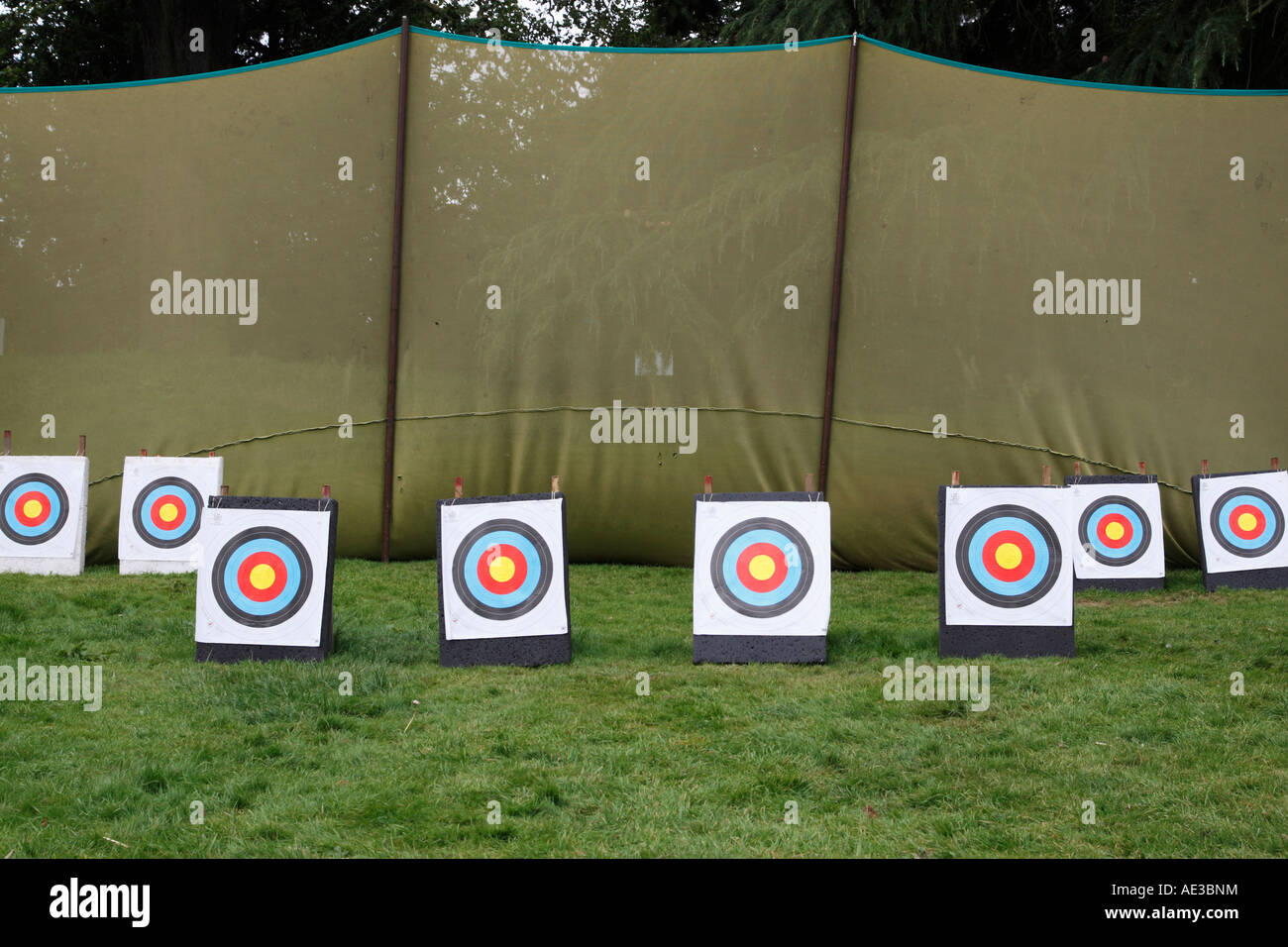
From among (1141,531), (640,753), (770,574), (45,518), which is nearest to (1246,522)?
(1141,531)

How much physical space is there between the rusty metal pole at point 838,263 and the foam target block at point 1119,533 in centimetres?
125

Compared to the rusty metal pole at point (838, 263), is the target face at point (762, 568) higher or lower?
lower

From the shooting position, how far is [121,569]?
560 centimetres

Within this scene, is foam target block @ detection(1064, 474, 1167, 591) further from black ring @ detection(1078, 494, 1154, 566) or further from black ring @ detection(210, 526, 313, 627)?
black ring @ detection(210, 526, 313, 627)

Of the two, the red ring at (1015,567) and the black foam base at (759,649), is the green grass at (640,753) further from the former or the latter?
the red ring at (1015,567)

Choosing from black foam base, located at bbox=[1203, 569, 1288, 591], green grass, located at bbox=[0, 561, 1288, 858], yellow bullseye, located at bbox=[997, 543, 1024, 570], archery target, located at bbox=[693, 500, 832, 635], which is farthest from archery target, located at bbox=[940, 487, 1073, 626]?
black foam base, located at bbox=[1203, 569, 1288, 591]

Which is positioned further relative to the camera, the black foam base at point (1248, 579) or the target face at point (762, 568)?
the black foam base at point (1248, 579)

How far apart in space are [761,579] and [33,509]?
3.78 meters

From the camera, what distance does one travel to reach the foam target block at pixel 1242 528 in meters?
5.38

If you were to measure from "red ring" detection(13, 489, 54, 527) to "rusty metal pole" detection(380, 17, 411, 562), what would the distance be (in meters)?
1.62

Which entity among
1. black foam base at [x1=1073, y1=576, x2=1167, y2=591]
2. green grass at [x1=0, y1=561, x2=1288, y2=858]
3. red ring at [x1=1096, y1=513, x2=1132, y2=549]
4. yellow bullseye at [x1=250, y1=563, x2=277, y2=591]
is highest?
red ring at [x1=1096, y1=513, x2=1132, y2=549]

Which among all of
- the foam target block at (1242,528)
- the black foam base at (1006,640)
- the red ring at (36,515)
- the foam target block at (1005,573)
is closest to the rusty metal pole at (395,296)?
the red ring at (36,515)

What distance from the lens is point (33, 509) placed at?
554 centimetres

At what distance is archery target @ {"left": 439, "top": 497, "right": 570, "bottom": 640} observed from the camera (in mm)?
3701
